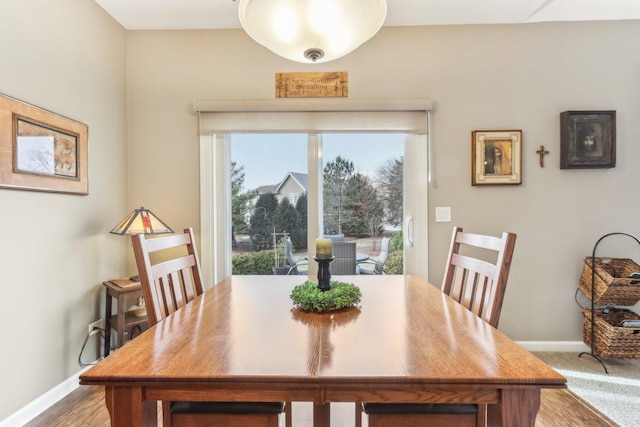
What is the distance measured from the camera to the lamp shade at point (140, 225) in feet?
7.23

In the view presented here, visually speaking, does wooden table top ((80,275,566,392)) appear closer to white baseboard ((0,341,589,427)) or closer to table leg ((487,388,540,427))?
table leg ((487,388,540,427))

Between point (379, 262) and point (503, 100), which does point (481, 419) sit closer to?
point (379, 262)

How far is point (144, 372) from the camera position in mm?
787

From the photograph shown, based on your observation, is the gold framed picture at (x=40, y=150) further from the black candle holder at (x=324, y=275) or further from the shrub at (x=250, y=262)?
the black candle holder at (x=324, y=275)

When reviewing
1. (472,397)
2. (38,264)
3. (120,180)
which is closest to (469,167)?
(472,397)

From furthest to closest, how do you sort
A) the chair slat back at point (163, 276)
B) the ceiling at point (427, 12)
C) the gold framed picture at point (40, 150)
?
the ceiling at point (427, 12)
the gold framed picture at point (40, 150)
the chair slat back at point (163, 276)

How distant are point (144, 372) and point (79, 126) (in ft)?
6.61

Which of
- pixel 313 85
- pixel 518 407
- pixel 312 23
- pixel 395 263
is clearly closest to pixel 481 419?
pixel 518 407

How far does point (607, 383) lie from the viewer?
214 cm

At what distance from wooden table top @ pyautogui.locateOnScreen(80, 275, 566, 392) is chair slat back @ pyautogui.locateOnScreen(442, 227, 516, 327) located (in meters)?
0.11

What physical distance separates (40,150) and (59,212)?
37 cm

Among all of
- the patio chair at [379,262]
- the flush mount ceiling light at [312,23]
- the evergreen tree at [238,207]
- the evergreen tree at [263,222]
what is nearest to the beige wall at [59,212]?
the evergreen tree at [238,207]

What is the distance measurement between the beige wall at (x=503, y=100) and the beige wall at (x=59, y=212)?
0.32 m

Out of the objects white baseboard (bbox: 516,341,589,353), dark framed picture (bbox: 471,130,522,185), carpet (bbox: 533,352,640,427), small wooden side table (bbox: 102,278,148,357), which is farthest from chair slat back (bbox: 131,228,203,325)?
white baseboard (bbox: 516,341,589,353)
